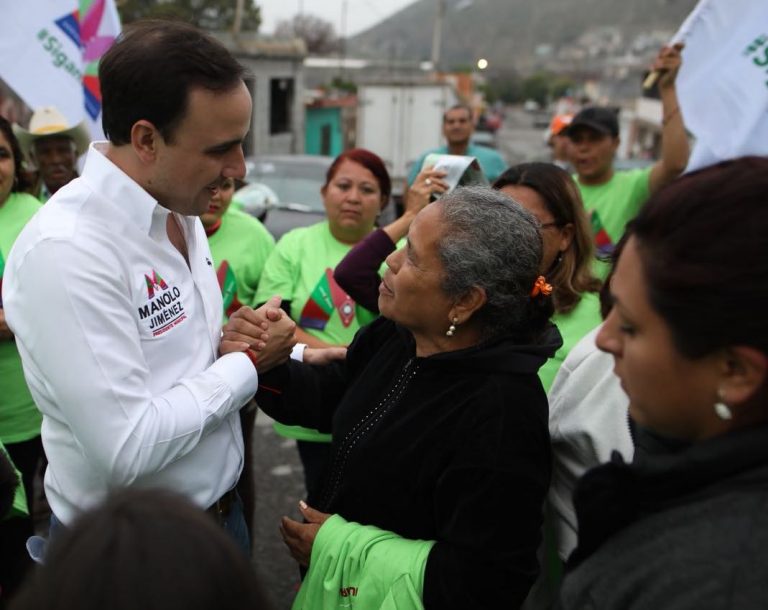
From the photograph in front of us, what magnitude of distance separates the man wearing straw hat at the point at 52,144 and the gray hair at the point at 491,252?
3.07 metres

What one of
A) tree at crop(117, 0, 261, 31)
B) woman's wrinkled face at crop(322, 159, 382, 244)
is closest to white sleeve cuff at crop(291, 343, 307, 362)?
woman's wrinkled face at crop(322, 159, 382, 244)

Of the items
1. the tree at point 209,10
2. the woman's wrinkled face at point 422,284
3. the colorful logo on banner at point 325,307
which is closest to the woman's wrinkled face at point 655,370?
the woman's wrinkled face at point 422,284

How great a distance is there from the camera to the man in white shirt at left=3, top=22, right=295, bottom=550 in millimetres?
1465

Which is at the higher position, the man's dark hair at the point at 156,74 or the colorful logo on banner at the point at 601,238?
the man's dark hair at the point at 156,74

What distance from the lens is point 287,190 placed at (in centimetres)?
816

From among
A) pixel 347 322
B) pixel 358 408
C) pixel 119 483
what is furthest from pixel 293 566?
pixel 119 483

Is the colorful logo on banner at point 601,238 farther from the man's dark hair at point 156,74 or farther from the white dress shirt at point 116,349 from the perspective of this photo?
the man's dark hair at point 156,74

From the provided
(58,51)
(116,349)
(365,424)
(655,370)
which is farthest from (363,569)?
(58,51)

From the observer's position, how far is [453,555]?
5.28 ft

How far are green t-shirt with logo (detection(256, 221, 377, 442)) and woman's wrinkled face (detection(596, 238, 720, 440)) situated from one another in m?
1.96

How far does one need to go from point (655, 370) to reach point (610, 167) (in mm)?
3631

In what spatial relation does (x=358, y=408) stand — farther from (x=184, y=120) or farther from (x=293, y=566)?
(x=293, y=566)

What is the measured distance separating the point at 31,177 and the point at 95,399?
2.43 m

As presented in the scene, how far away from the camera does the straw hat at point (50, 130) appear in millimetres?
4066
